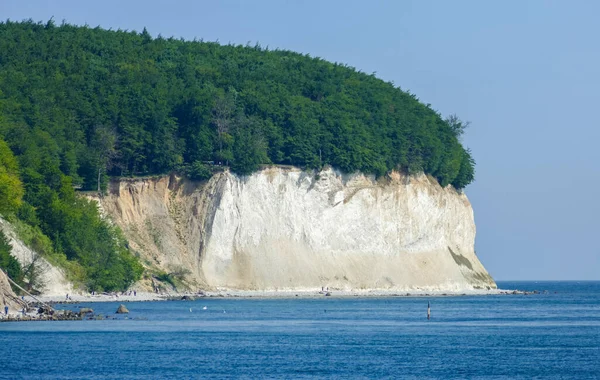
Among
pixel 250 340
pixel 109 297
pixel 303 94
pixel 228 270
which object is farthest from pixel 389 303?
pixel 250 340

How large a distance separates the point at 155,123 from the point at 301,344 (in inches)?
2172

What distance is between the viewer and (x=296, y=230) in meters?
120

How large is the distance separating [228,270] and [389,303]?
15602 mm

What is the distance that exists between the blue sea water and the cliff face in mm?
16337

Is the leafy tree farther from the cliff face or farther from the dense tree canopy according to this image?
the cliff face

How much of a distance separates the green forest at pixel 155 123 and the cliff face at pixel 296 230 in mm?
1993

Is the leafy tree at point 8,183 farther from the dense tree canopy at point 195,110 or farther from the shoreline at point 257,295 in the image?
the dense tree canopy at point 195,110

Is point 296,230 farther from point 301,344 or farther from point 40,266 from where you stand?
point 301,344

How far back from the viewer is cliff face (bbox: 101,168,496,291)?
112938mm

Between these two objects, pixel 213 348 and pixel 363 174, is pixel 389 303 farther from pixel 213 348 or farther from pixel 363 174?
pixel 213 348

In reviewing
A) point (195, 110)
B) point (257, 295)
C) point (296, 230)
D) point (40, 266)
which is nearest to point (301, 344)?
point (40, 266)

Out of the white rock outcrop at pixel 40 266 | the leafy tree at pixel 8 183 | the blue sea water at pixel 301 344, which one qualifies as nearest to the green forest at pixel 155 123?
the leafy tree at pixel 8 183

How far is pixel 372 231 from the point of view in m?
125

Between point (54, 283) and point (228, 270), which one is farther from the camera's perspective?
point (228, 270)
